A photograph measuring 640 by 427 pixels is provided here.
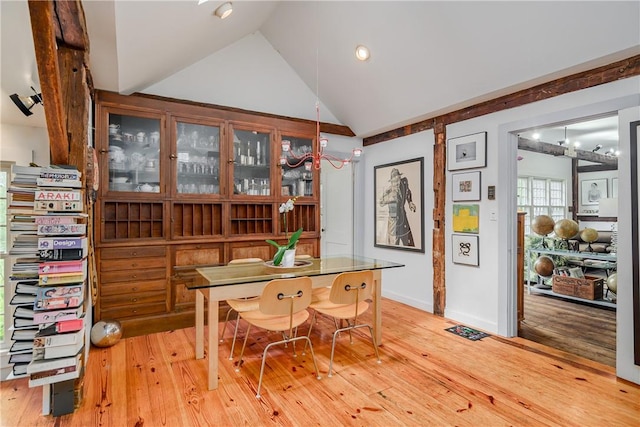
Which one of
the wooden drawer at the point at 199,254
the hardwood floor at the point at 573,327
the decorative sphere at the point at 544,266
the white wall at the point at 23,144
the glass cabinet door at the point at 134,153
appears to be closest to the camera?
the white wall at the point at 23,144

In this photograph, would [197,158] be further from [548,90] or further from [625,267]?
[625,267]

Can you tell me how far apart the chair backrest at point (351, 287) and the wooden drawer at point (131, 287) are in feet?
6.76

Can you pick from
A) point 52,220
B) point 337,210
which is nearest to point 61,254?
point 52,220

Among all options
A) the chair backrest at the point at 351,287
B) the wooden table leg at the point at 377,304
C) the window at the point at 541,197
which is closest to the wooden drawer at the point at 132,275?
the chair backrest at the point at 351,287

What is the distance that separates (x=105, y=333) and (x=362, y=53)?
154 inches

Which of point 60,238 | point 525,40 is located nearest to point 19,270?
point 60,238

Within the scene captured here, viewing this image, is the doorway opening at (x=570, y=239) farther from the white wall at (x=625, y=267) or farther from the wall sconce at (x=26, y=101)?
the wall sconce at (x=26, y=101)

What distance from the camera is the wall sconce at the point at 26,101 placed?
2.29 m

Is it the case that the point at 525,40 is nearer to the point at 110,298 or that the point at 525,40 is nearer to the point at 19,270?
the point at 19,270

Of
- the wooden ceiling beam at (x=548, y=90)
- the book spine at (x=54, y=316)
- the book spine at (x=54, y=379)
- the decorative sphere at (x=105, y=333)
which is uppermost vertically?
the wooden ceiling beam at (x=548, y=90)

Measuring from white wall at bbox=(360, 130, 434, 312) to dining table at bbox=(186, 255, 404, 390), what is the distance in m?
1.27

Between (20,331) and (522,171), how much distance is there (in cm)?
770

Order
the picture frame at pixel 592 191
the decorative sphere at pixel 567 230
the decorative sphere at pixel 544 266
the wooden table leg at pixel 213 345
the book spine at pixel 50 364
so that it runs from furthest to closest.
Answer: the picture frame at pixel 592 191 < the decorative sphere at pixel 544 266 < the decorative sphere at pixel 567 230 < the wooden table leg at pixel 213 345 < the book spine at pixel 50 364

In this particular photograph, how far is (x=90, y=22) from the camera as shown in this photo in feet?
7.21
